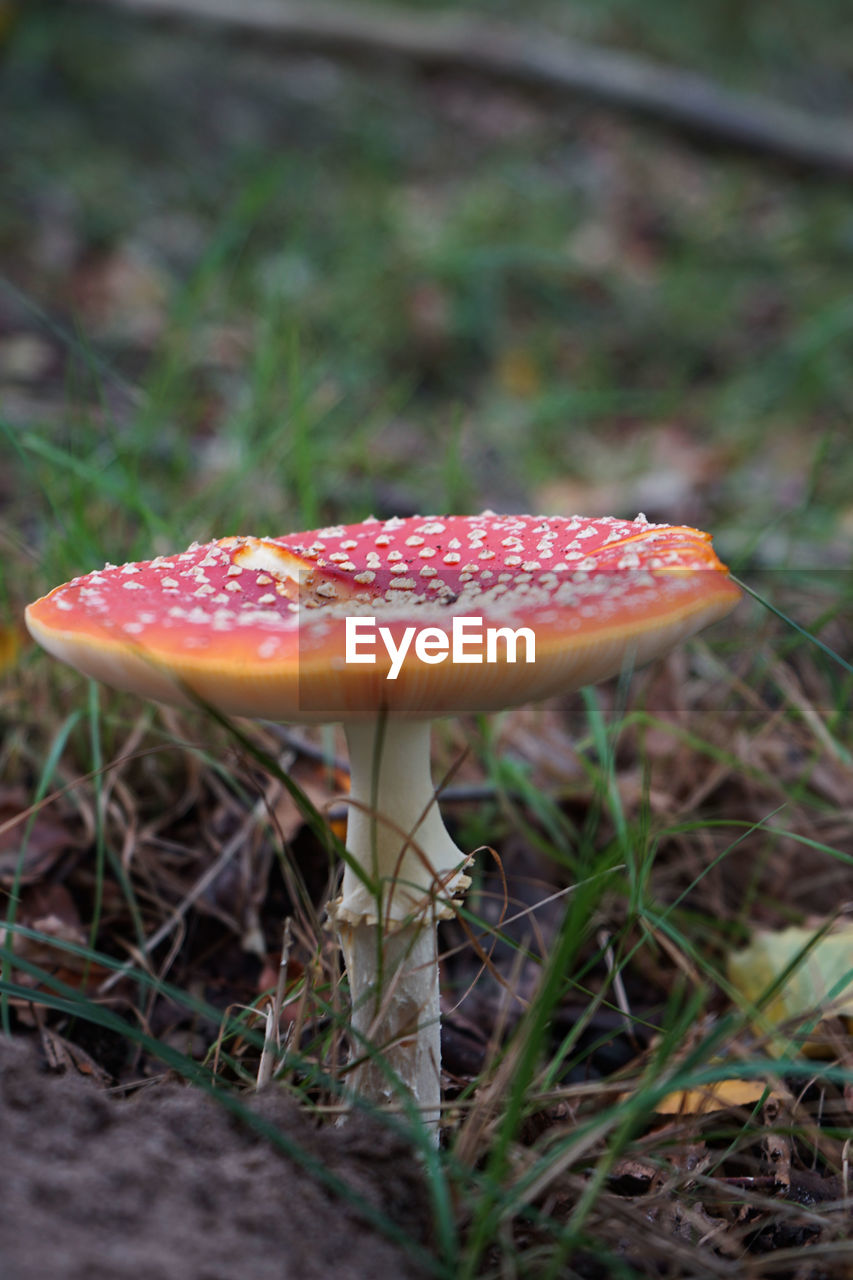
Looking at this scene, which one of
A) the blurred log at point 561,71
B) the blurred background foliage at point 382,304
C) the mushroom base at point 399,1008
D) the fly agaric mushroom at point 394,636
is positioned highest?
the blurred log at point 561,71

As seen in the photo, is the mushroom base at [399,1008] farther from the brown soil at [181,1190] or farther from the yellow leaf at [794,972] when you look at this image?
the yellow leaf at [794,972]

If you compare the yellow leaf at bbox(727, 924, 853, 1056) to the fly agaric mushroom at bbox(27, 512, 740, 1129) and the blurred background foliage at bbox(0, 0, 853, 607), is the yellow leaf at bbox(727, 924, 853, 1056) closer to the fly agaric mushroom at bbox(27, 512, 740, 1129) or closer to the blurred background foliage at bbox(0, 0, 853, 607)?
the fly agaric mushroom at bbox(27, 512, 740, 1129)

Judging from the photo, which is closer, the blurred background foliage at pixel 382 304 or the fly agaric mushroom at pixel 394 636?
the fly agaric mushroom at pixel 394 636

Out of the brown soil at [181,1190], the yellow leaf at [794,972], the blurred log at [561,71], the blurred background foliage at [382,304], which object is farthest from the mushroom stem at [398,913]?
the blurred log at [561,71]

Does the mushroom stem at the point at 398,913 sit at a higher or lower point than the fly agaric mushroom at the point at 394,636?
lower

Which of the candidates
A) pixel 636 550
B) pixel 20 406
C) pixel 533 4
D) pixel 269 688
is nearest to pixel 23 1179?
pixel 269 688

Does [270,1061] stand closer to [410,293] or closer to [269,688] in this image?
[269,688]
